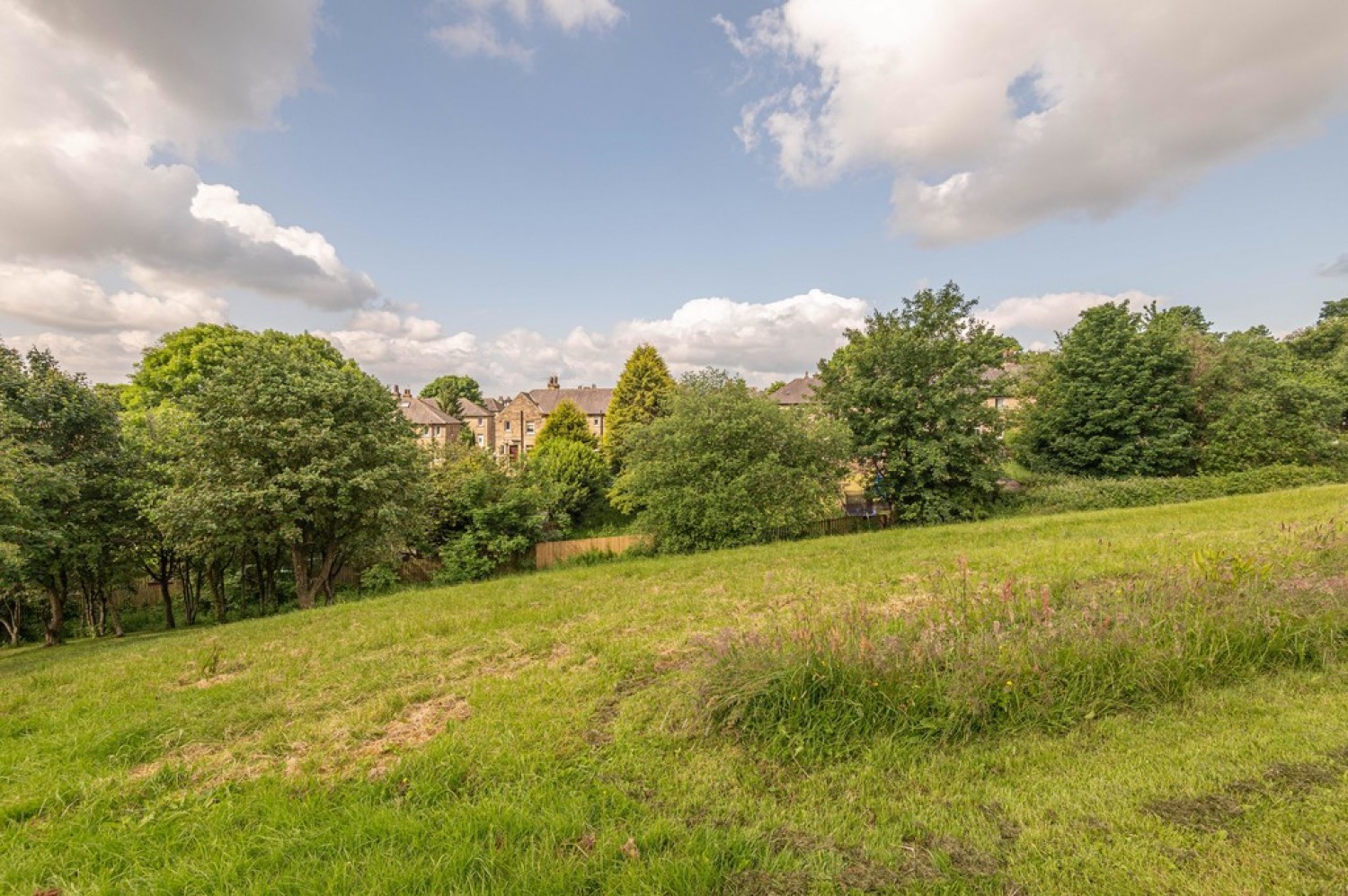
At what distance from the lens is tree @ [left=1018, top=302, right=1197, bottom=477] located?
23.4 m

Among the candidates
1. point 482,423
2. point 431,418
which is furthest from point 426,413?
point 482,423

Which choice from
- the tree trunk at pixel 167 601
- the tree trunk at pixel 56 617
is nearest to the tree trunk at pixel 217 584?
the tree trunk at pixel 167 601

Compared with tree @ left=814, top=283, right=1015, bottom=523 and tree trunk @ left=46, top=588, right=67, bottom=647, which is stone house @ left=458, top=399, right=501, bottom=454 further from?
tree @ left=814, top=283, right=1015, bottom=523

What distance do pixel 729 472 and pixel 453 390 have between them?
2305 inches

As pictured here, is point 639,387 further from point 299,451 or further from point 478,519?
point 299,451

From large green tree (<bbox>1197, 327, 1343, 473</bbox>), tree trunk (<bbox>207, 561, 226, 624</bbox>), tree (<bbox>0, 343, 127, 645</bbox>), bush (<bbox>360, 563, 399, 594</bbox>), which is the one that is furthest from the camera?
large green tree (<bbox>1197, 327, 1343, 473</bbox>)

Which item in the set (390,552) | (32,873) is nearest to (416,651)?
(32,873)

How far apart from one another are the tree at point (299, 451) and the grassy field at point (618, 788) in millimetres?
6797

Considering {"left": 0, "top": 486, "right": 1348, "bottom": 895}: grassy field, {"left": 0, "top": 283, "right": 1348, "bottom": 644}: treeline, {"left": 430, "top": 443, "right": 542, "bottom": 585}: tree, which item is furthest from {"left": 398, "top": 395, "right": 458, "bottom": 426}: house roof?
{"left": 0, "top": 486, "right": 1348, "bottom": 895}: grassy field

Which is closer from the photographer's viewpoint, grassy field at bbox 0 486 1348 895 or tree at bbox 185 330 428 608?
grassy field at bbox 0 486 1348 895

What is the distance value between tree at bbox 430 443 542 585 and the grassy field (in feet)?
39.9

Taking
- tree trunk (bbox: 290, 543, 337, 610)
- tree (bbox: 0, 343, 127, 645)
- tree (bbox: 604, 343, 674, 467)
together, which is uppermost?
tree (bbox: 604, 343, 674, 467)

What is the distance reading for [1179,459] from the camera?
23.3m

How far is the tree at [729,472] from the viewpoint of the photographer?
670 inches
